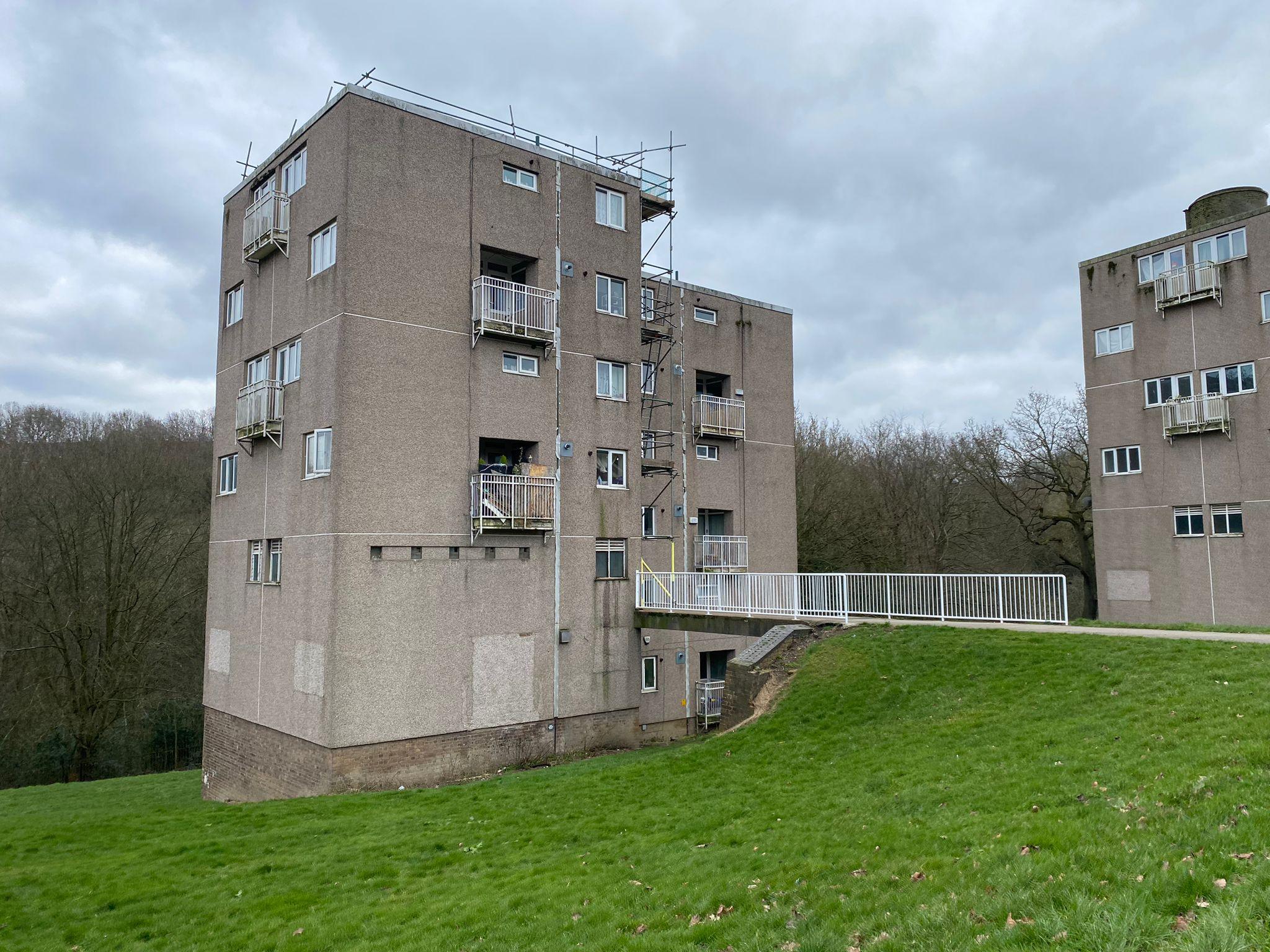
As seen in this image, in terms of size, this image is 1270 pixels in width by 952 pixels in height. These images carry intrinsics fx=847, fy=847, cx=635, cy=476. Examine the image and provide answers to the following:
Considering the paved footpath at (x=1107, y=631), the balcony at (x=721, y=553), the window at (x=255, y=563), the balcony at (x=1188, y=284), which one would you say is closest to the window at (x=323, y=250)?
the window at (x=255, y=563)

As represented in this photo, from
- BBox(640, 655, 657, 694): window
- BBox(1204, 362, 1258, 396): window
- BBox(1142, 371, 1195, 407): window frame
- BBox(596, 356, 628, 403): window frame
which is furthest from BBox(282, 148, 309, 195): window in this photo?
BBox(1204, 362, 1258, 396): window

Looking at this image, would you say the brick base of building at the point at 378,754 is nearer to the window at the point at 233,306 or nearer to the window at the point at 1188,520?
the window at the point at 233,306

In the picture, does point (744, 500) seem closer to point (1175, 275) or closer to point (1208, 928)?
point (1175, 275)

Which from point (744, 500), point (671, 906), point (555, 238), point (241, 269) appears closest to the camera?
point (671, 906)

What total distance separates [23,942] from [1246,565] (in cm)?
2834

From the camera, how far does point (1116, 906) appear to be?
5.25m

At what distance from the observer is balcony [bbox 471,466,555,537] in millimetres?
18969

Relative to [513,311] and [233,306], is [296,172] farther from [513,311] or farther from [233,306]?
[513,311]

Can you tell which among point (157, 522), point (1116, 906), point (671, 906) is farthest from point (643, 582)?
point (157, 522)

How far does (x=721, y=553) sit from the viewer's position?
1027 inches

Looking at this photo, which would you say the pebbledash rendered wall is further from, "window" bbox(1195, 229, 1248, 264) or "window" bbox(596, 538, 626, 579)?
"window" bbox(1195, 229, 1248, 264)

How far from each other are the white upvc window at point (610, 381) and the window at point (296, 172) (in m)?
8.18

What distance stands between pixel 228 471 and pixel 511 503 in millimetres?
8708

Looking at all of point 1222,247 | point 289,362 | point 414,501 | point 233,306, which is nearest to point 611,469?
point 414,501
